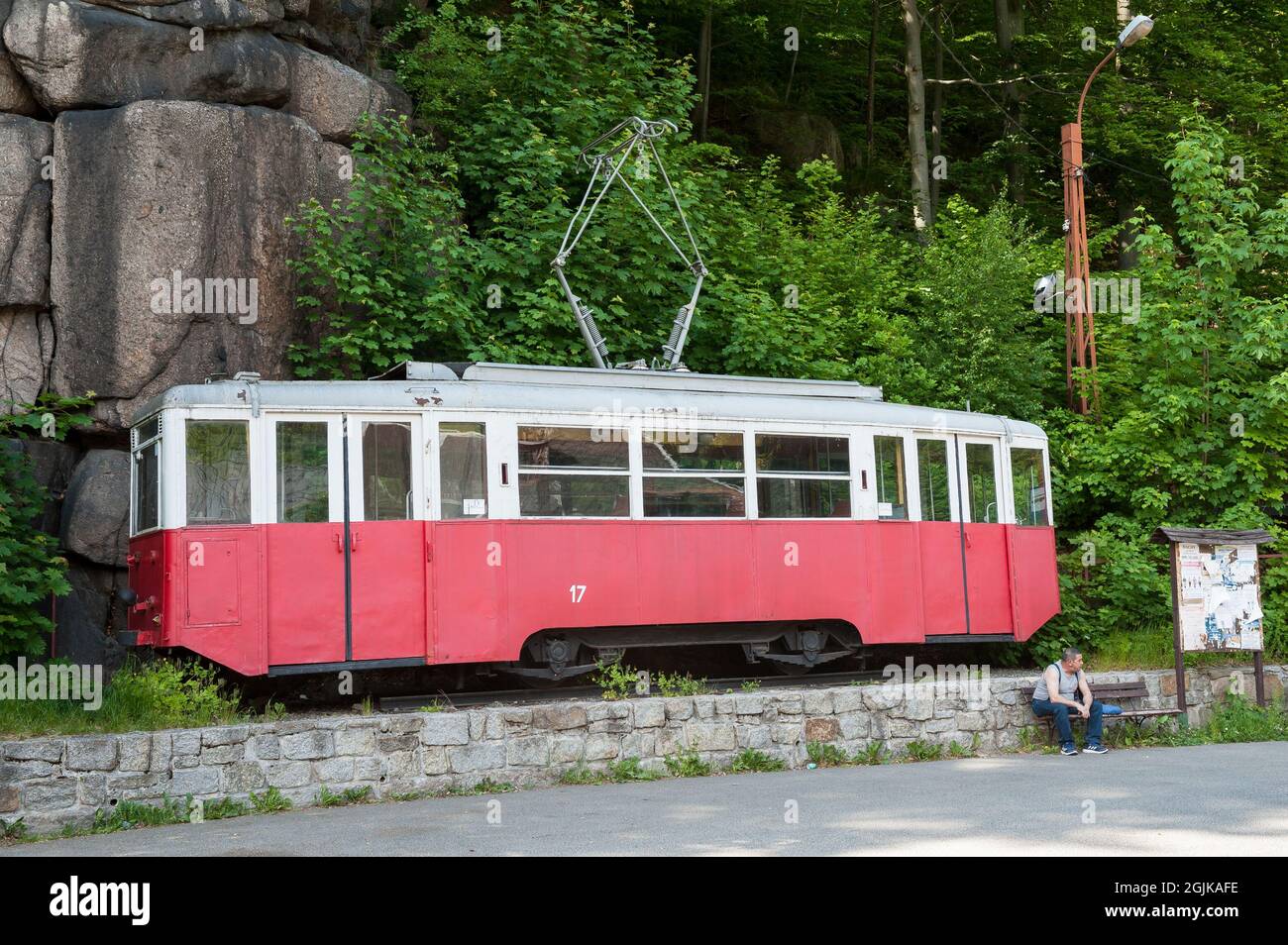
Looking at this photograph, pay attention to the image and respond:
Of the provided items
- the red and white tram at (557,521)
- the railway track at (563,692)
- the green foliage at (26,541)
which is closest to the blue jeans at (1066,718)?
the red and white tram at (557,521)

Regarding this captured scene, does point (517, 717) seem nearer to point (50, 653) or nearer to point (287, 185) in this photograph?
point (50, 653)

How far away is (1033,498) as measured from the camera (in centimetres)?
1476

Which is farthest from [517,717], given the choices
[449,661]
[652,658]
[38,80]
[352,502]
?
[38,80]

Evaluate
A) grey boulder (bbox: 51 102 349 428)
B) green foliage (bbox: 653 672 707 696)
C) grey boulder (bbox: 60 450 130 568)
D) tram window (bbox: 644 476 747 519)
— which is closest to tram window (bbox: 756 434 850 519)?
tram window (bbox: 644 476 747 519)

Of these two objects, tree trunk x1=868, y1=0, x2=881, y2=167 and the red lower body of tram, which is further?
tree trunk x1=868, y1=0, x2=881, y2=167

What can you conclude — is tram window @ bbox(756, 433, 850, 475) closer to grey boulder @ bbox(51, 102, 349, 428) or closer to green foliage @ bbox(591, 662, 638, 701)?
green foliage @ bbox(591, 662, 638, 701)

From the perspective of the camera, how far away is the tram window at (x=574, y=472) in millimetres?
11797

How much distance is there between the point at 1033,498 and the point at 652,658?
15.5 ft

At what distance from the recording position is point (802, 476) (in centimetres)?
1304

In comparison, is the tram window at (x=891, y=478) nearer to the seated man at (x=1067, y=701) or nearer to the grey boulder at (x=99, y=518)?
the seated man at (x=1067, y=701)

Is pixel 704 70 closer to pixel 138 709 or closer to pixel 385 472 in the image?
pixel 385 472

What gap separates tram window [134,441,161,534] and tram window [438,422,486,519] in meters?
2.40

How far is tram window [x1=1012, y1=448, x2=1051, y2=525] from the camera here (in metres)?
14.6

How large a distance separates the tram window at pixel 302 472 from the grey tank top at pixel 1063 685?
6.87m
